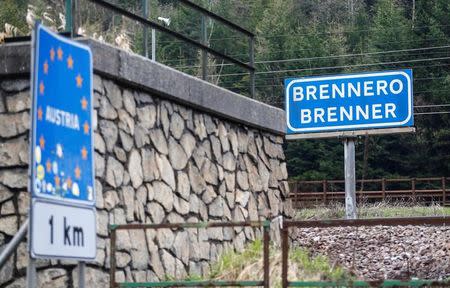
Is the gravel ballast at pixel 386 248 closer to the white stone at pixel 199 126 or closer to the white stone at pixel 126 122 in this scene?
the white stone at pixel 199 126

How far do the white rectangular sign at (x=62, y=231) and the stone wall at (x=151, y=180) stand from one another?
7.73 ft

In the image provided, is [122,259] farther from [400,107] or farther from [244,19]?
[244,19]

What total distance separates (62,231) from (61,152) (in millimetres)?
405

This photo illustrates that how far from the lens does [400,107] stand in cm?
1688

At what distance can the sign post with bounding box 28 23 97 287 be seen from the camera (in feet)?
18.2

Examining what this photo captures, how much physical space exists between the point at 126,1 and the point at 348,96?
3.59 m

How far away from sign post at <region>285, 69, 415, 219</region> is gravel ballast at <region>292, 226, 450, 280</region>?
1.60m

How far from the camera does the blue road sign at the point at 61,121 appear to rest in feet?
18.2

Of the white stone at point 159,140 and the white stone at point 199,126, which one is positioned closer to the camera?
the white stone at point 159,140

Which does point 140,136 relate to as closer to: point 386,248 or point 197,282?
point 197,282

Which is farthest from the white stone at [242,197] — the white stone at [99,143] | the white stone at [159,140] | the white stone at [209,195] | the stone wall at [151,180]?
the white stone at [99,143]

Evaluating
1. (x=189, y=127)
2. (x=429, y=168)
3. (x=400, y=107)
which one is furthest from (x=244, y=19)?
(x=189, y=127)

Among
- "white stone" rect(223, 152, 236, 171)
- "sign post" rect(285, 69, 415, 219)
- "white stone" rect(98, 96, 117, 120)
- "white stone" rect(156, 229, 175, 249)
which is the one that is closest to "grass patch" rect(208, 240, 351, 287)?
"white stone" rect(156, 229, 175, 249)

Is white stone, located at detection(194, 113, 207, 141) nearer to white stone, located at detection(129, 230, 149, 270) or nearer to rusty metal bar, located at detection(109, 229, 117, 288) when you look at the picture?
white stone, located at detection(129, 230, 149, 270)
